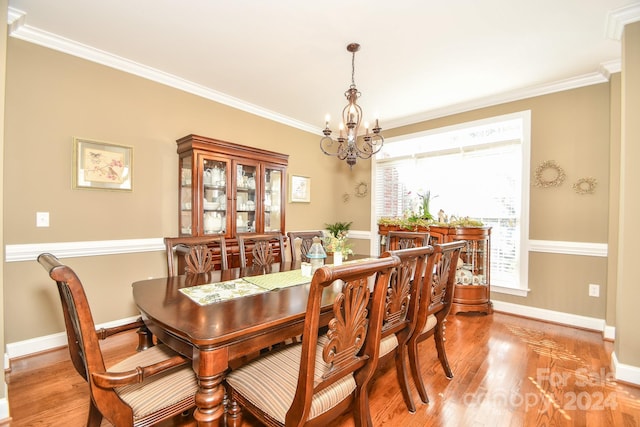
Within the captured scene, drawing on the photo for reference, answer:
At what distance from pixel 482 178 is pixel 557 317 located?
5.98ft

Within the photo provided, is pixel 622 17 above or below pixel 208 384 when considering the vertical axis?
above

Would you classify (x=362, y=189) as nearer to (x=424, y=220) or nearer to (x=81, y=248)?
(x=424, y=220)

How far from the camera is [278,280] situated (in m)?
1.93

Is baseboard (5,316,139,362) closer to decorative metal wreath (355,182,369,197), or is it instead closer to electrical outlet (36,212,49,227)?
electrical outlet (36,212,49,227)

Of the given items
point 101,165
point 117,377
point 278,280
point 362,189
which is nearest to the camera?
point 117,377

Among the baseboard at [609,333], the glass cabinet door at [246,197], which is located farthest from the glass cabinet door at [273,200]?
the baseboard at [609,333]

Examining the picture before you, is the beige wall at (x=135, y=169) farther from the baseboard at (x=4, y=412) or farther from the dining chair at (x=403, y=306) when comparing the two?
the dining chair at (x=403, y=306)

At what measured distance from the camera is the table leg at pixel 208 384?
1.05 metres

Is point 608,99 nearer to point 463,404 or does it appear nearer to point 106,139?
point 463,404

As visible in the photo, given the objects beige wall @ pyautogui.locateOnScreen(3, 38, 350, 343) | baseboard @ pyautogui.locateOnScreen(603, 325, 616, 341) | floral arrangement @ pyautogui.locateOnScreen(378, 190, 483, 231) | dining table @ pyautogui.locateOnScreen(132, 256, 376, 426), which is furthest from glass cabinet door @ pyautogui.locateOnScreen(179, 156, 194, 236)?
baseboard @ pyautogui.locateOnScreen(603, 325, 616, 341)

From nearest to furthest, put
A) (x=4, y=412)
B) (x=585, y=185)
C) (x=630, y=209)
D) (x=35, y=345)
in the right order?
(x=4, y=412), (x=630, y=209), (x=35, y=345), (x=585, y=185)

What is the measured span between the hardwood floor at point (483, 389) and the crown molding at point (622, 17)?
105 inches

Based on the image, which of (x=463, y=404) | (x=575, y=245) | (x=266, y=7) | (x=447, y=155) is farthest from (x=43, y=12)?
(x=575, y=245)

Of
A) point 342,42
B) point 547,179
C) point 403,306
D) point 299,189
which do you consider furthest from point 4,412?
point 547,179
